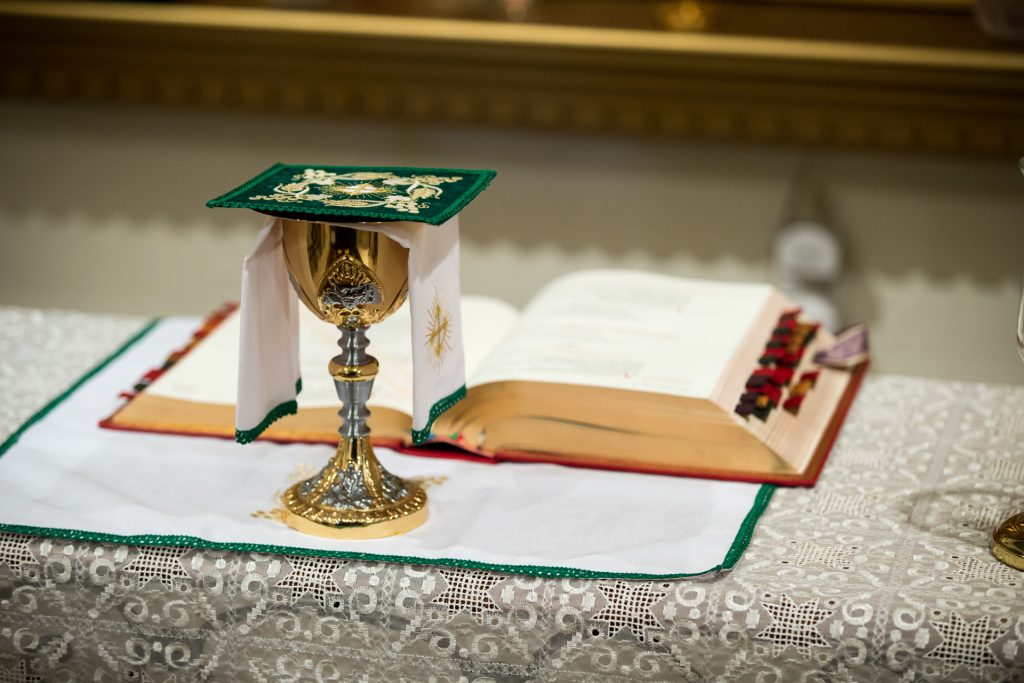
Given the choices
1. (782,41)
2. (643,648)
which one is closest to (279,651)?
(643,648)

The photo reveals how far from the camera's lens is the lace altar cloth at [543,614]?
129cm

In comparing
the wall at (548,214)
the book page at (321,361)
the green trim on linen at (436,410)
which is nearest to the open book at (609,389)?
the book page at (321,361)

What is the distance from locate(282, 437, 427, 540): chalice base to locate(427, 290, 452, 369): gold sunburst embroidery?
12 centimetres

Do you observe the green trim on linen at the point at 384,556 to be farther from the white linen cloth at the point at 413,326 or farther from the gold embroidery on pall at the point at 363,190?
the gold embroidery on pall at the point at 363,190

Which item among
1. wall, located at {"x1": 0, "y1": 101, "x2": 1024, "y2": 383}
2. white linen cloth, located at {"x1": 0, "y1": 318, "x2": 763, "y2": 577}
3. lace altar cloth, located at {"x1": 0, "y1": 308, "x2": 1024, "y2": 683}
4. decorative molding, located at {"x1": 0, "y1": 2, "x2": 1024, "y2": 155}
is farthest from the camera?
wall, located at {"x1": 0, "y1": 101, "x2": 1024, "y2": 383}

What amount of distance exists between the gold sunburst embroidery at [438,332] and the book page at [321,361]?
23 cm

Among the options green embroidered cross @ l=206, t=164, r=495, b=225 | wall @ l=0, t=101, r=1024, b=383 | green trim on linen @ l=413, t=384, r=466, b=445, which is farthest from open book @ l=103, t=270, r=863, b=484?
wall @ l=0, t=101, r=1024, b=383

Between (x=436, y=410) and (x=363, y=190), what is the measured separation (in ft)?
0.75

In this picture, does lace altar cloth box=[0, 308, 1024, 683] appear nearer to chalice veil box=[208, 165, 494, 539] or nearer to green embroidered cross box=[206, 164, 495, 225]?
chalice veil box=[208, 165, 494, 539]

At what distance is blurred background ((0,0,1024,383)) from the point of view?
2703 millimetres

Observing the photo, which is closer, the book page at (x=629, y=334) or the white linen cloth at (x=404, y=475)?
the white linen cloth at (x=404, y=475)

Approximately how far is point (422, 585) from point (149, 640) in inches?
10.8

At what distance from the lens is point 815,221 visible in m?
2.83

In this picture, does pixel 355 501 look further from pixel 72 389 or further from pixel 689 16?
pixel 689 16
